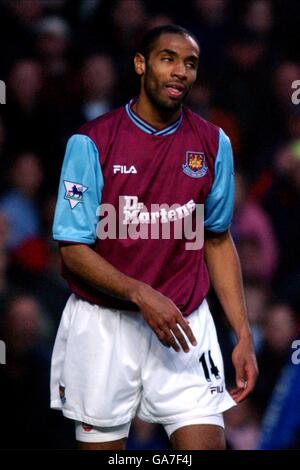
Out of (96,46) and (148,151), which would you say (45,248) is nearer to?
(96,46)

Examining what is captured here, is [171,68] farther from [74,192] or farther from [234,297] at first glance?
[234,297]

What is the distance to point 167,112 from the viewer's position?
3.70 metres

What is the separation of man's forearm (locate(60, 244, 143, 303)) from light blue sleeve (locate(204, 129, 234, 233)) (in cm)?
46

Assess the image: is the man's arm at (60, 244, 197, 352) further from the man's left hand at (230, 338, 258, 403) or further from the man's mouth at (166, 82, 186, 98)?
the man's mouth at (166, 82, 186, 98)

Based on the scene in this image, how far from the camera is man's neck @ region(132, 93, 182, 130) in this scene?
371 cm

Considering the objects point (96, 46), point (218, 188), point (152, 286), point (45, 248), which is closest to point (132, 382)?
point (152, 286)

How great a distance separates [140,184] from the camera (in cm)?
365

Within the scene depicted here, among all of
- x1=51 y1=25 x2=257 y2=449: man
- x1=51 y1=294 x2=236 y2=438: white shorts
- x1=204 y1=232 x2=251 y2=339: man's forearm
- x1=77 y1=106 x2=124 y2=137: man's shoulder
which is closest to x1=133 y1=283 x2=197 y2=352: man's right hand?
x1=51 y1=25 x2=257 y2=449: man

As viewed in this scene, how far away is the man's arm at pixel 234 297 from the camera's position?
3686 mm

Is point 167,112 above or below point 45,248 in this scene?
above

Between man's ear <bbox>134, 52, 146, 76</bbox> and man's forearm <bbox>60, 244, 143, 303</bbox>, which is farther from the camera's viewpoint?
man's ear <bbox>134, 52, 146, 76</bbox>

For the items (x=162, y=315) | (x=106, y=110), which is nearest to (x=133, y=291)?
(x=162, y=315)
